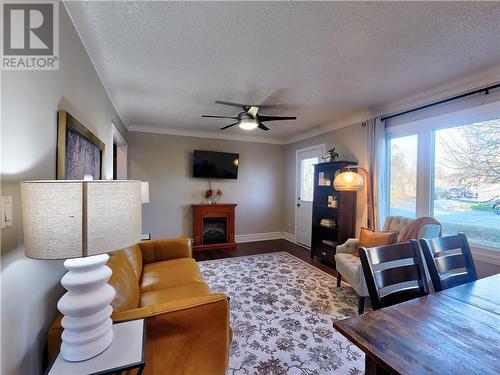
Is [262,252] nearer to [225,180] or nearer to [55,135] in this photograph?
[225,180]

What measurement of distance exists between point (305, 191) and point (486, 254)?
9.95ft

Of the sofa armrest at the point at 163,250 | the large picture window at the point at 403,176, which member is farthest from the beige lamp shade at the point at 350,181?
the sofa armrest at the point at 163,250

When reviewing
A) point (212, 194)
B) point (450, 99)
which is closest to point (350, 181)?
point (450, 99)

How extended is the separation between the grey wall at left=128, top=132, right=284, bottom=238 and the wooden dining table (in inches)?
168

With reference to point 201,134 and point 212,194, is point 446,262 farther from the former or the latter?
point 201,134

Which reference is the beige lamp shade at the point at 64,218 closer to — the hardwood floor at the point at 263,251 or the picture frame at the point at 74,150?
the picture frame at the point at 74,150

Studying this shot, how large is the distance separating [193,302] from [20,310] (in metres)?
0.69

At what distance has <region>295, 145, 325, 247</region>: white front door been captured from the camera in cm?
481

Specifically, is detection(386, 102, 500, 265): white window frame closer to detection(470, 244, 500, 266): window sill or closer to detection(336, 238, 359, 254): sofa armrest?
detection(470, 244, 500, 266): window sill

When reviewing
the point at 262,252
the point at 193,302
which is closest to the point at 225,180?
the point at 262,252

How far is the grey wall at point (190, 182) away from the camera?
4570 mm

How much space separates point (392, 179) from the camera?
3270mm

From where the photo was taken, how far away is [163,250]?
268 cm

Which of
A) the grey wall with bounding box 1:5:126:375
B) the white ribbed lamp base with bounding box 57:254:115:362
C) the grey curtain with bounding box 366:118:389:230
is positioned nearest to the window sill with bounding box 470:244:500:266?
the grey curtain with bounding box 366:118:389:230
